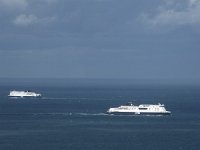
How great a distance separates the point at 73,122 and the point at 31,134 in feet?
102

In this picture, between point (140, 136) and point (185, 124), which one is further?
point (185, 124)

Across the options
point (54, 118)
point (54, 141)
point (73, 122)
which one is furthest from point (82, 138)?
point (54, 118)

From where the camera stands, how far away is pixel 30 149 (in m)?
132

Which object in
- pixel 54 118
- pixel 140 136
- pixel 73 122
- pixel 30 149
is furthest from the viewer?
pixel 54 118

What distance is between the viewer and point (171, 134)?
157375 mm

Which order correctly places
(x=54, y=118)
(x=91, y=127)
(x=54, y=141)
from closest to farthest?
(x=54, y=141), (x=91, y=127), (x=54, y=118)

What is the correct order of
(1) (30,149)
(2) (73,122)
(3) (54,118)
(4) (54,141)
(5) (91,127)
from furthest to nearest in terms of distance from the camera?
1. (3) (54,118)
2. (2) (73,122)
3. (5) (91,127)
4. (4) (54,141)
5. (1) (30,149)

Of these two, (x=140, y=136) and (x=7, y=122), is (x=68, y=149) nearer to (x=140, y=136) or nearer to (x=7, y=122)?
(x=140, y=136)

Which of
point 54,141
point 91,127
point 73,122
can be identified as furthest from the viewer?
point 73,122

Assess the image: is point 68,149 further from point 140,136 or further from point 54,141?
point 140,136

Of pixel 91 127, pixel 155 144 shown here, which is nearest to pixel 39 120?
pixel 91 127

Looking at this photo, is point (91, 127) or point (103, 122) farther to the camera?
point (103, 122)

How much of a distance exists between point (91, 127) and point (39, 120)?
82.6 ft

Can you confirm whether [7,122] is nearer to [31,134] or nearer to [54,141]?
[31,134]
